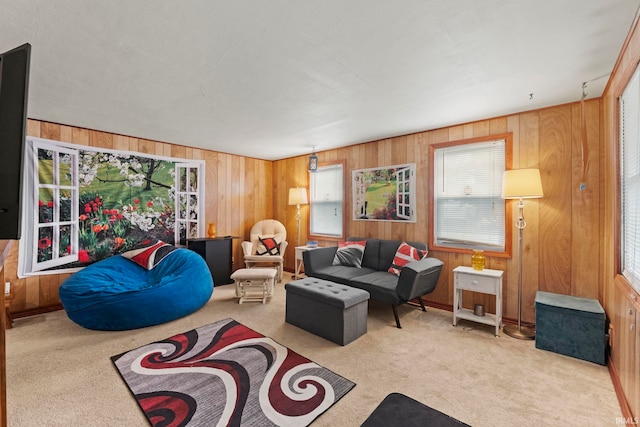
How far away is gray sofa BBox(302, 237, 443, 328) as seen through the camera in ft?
9.66

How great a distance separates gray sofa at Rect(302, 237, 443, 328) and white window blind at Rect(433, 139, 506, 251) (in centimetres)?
48

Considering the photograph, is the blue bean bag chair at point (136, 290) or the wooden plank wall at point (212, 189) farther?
the wooden plank wall at point (212, 189)

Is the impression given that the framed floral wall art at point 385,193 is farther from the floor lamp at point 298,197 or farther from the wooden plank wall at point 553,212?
the floor lamp at point 298,197

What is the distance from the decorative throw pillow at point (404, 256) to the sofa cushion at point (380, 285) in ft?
0.32

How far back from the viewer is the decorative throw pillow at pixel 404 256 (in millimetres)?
3465

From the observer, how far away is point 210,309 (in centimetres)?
353

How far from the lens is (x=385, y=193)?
4.20m

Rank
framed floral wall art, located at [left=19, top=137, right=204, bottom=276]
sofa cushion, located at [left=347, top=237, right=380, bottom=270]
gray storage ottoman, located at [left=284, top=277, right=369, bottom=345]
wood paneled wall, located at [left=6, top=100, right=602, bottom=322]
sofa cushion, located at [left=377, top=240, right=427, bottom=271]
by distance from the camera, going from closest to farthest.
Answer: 1. gray storage ottoman, located at [left=284, top=277, right=369, bottom=345]
2. wood paneled wall, located at [left=6, top=100, right=602, bottom=322]
3. framed floral wall art, located at [left=19, top=137, right=204, bottom=276]
4. sofa cushion, located at [left=377, top=240, right=427, bottom=271]
5. sofa cushion, located at [left=347, top=237, right=380, bottom=270]

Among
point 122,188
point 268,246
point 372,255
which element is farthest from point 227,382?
point 122,188

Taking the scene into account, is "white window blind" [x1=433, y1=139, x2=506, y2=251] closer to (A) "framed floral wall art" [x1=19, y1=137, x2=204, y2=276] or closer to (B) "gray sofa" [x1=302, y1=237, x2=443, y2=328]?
(B) "gray sofa" [x1=302, y1=237, x2=443, y2=328]

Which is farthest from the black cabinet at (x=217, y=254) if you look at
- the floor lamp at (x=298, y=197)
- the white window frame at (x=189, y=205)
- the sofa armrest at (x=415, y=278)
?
the sofa armrest at (x=415, y=278)

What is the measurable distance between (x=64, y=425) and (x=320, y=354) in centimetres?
172

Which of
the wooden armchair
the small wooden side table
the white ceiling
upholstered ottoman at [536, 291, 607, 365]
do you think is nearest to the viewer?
the white ceiling

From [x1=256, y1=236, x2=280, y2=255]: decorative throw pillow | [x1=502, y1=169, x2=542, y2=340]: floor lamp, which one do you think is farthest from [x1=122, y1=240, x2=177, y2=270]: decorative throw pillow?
[x1=502, y1=169, x2=542, y2=340]: floor lamp
